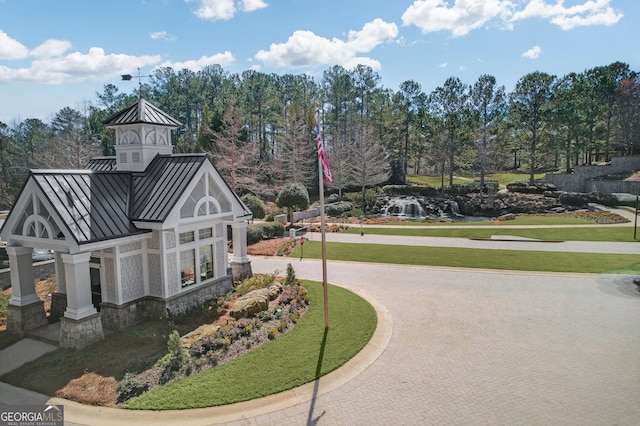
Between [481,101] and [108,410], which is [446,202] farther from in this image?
[108,410]

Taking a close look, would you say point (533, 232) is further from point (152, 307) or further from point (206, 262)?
point (152, 307)

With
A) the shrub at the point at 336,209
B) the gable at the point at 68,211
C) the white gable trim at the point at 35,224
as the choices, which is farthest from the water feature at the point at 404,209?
the white gable trim at the point at 35,224

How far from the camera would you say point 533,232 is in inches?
1073

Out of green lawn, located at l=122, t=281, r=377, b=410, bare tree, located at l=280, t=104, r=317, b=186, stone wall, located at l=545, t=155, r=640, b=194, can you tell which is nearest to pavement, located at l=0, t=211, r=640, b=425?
green lawn, located at l=122, t=281, r=377, b=410

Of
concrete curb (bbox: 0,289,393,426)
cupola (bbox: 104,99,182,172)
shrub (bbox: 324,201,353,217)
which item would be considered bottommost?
concrete curb (bbox: 0,289,393,426)

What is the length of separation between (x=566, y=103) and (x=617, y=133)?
13.0 meters

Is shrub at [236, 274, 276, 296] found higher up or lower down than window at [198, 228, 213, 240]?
lower down

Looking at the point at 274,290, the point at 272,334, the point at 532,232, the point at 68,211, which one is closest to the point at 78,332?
the point at 68,211

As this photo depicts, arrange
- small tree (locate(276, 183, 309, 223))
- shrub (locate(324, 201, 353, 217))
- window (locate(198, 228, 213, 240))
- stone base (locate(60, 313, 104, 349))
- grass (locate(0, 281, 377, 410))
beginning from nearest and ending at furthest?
grass (locate(0, 281, 377, 410)) < stone base (locate(60, 313, 104, 349)) < window (locate(198, 228, 213, 240)) < small tree (locate(276, 183, 309, 223)) < shrub (locate(324, 201, 353, 217))

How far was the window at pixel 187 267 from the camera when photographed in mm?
13812

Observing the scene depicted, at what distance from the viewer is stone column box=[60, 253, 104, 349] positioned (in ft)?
36.3

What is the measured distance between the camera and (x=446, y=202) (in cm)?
4862

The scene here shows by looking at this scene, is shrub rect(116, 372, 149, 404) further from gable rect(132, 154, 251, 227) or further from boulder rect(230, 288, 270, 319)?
gable rect(132, 154, 251, 227)

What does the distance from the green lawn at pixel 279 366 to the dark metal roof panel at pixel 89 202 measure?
5154mm
